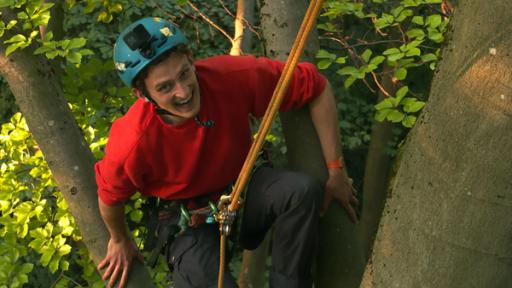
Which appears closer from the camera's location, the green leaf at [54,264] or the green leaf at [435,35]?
the green leaf at [435,35]

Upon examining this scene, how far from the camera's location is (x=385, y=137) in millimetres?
8148

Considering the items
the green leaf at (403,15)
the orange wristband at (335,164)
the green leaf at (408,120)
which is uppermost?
the green leaf at (403,15)

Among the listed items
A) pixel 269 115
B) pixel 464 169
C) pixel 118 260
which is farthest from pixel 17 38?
pixel 464 169

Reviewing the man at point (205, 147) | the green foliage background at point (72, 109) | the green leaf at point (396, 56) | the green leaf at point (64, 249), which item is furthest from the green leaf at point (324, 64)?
the green leaf at point (64, 249)

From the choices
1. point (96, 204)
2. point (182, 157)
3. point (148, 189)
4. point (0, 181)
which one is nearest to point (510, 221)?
point (182, 157)

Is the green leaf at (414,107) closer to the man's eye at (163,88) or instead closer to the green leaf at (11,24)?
the man's eye at (163,88)

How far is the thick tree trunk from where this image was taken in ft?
5.09

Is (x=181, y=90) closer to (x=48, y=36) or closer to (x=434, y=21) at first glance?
(x=48, y=36)

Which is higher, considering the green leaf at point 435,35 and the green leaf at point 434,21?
the green leaf at point 434,21

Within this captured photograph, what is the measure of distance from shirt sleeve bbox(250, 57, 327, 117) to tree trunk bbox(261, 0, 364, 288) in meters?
0.10

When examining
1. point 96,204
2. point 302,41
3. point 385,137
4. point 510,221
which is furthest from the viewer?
point 385,137

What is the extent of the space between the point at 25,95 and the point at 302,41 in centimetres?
142

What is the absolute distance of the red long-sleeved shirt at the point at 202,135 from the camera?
2.49 metres

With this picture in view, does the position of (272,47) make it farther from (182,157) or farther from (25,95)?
(25,95)
